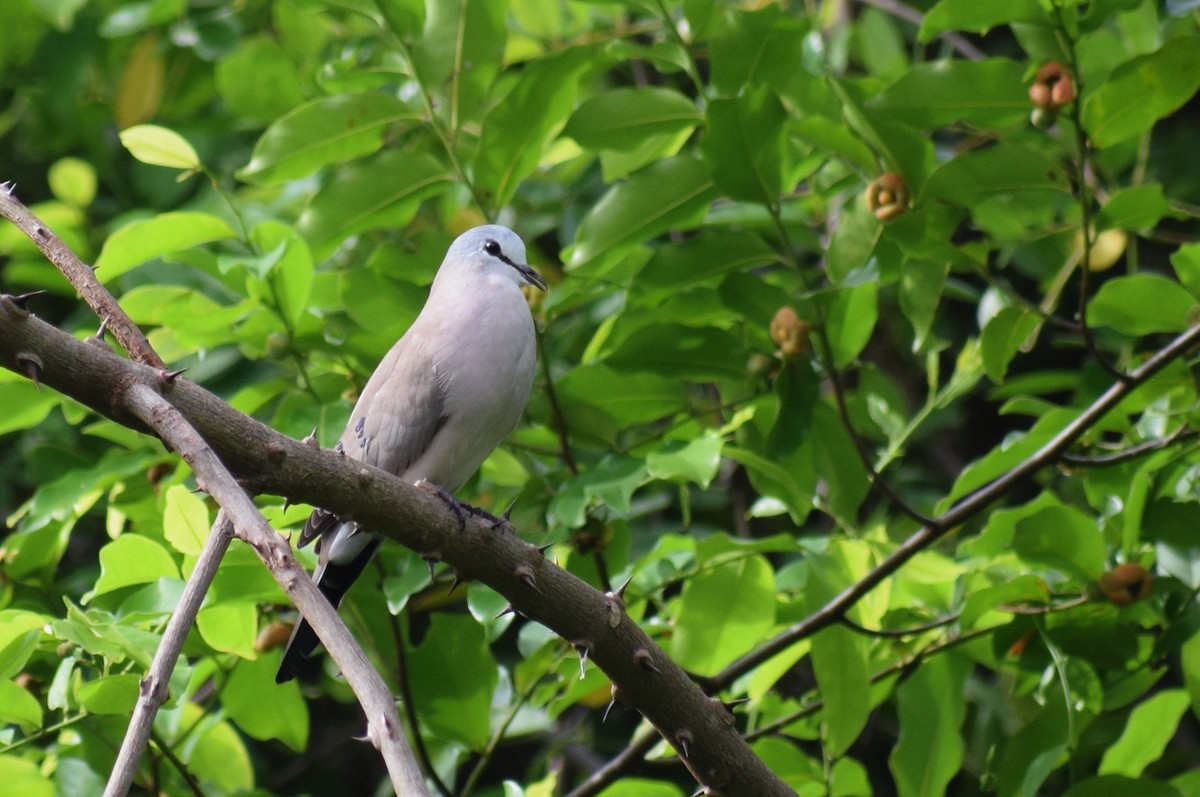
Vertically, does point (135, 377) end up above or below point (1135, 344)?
above

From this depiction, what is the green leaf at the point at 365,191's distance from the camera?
2984 millimetres

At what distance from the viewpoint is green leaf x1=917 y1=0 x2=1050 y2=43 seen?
2.67m

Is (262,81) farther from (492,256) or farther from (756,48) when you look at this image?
(756,48)

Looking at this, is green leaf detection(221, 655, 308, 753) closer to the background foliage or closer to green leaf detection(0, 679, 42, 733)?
the background foliage

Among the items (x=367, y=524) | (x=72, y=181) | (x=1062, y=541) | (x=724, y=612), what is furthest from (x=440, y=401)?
(x=72, y=181)

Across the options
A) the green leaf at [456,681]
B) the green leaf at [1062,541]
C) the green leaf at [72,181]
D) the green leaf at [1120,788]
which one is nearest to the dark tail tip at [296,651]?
the green leaf at [456,681]

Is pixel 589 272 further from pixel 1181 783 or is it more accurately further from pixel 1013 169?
pixel 1181 783

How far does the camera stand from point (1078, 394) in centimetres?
340

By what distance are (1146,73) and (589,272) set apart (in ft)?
4.15

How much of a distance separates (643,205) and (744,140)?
0.90 ft

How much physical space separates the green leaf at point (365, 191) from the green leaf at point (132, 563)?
83cm

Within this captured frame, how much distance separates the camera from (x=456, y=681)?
2.92 m

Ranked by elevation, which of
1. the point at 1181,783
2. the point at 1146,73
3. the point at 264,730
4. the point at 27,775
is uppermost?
the point at 1146,73

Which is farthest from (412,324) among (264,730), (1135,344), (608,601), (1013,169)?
(1135,344)
